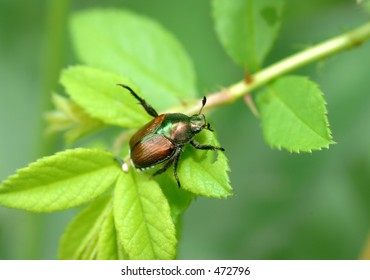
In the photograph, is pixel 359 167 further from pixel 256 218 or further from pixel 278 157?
pixel 256 218

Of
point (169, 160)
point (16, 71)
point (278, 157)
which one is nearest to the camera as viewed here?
point (169, 160)

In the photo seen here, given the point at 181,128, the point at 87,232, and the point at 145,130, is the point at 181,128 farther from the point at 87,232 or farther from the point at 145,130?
the point at 87,232

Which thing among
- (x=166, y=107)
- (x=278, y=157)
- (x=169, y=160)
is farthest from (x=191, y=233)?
(x=169, y=160)

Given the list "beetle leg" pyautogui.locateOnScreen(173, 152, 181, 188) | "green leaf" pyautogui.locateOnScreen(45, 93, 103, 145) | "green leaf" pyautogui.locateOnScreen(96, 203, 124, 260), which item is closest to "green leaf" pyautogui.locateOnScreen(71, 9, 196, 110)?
"green leaf" pyautogui.locateOnScreen(45, 93, 103, 145)

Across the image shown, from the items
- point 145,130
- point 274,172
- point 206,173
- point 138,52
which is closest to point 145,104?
point 145,130

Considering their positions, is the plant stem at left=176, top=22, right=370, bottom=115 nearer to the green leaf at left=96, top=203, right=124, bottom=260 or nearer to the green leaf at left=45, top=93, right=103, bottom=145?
the green leaf at left=45, top=93, right=103, bottom=145
